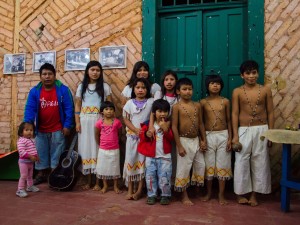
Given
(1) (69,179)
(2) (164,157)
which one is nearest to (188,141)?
(2) (164,157)

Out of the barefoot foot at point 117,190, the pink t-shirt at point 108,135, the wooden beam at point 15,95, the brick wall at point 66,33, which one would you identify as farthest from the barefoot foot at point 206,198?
the wooden beam at point 15,95

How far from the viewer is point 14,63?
550 cm

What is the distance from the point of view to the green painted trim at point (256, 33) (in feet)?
14.3

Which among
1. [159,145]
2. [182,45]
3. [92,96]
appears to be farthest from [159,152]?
[182,45]

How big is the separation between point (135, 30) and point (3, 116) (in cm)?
277

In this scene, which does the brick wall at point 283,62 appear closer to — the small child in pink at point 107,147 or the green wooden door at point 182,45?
the green wooden door at point 182,45

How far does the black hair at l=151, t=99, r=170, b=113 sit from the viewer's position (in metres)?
3.81

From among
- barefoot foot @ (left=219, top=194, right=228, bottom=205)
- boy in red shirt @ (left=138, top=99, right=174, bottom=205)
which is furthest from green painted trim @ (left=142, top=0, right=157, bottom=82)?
barefoot foot @ (left=219, top=194, right=228, bottom=205)

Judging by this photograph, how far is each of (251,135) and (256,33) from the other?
4.99 ft

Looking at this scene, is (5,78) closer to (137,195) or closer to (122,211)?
(137,195)

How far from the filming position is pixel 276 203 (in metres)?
3.86

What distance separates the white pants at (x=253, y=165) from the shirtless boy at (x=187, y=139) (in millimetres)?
449

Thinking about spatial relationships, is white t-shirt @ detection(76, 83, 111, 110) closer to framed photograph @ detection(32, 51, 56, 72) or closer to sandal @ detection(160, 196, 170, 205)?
framed photograph @ detection(32, 51, 56, 72)

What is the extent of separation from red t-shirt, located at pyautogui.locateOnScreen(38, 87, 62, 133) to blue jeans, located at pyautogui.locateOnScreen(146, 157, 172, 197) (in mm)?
1767
